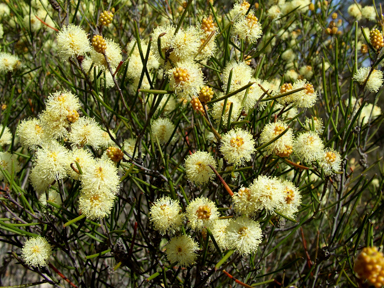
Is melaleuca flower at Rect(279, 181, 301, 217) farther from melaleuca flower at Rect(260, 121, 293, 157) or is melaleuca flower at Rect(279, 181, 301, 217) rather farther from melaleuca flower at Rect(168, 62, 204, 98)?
melaleuca flower at Rect(168, 62, 204, 98)

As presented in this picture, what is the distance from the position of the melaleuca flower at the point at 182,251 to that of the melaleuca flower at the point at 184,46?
68 cm

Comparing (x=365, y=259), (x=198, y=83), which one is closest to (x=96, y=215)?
(x=198, y=83)

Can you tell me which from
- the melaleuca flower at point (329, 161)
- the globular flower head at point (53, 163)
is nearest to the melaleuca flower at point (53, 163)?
the globular flower head at point (53, 163)

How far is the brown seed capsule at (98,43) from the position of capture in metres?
1.02

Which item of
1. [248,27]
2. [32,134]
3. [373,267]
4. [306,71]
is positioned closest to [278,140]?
[373,267]

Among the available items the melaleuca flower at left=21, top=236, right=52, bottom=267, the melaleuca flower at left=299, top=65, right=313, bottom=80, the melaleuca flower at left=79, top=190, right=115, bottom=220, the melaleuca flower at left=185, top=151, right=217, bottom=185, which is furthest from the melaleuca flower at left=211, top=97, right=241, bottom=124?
the melaleuca flower at left=299, top=65, right=313, bottom=80

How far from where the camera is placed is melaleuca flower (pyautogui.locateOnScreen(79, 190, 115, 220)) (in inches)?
38.2

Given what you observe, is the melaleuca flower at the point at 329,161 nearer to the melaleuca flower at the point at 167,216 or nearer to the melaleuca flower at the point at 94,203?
the melaleuca flower at the point at 167,216

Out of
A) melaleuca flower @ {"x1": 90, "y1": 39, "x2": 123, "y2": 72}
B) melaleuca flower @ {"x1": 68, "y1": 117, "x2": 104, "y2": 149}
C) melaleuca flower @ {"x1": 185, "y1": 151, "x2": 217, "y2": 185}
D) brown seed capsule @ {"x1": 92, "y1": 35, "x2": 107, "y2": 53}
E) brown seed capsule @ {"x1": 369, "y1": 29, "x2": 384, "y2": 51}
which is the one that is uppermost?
melaleuca flower @ {"x1": 90, "y1": 39, "x2": 123, "y2": 72}

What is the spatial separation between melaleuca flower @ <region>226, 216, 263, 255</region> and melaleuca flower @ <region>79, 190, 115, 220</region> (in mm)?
424

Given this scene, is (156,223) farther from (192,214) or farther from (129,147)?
(129,147)

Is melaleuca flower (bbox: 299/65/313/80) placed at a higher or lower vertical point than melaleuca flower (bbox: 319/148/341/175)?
higher

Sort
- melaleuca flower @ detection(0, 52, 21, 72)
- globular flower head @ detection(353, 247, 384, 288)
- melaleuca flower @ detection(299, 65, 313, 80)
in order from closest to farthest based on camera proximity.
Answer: globular flower head @ detection(353, 247, 384, 288), melaleuca flower @ detection(0, 52, 21, 72), melaleuca flower @ detection(299, 65, 313, 80)

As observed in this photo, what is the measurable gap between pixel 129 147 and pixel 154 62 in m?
0.49
